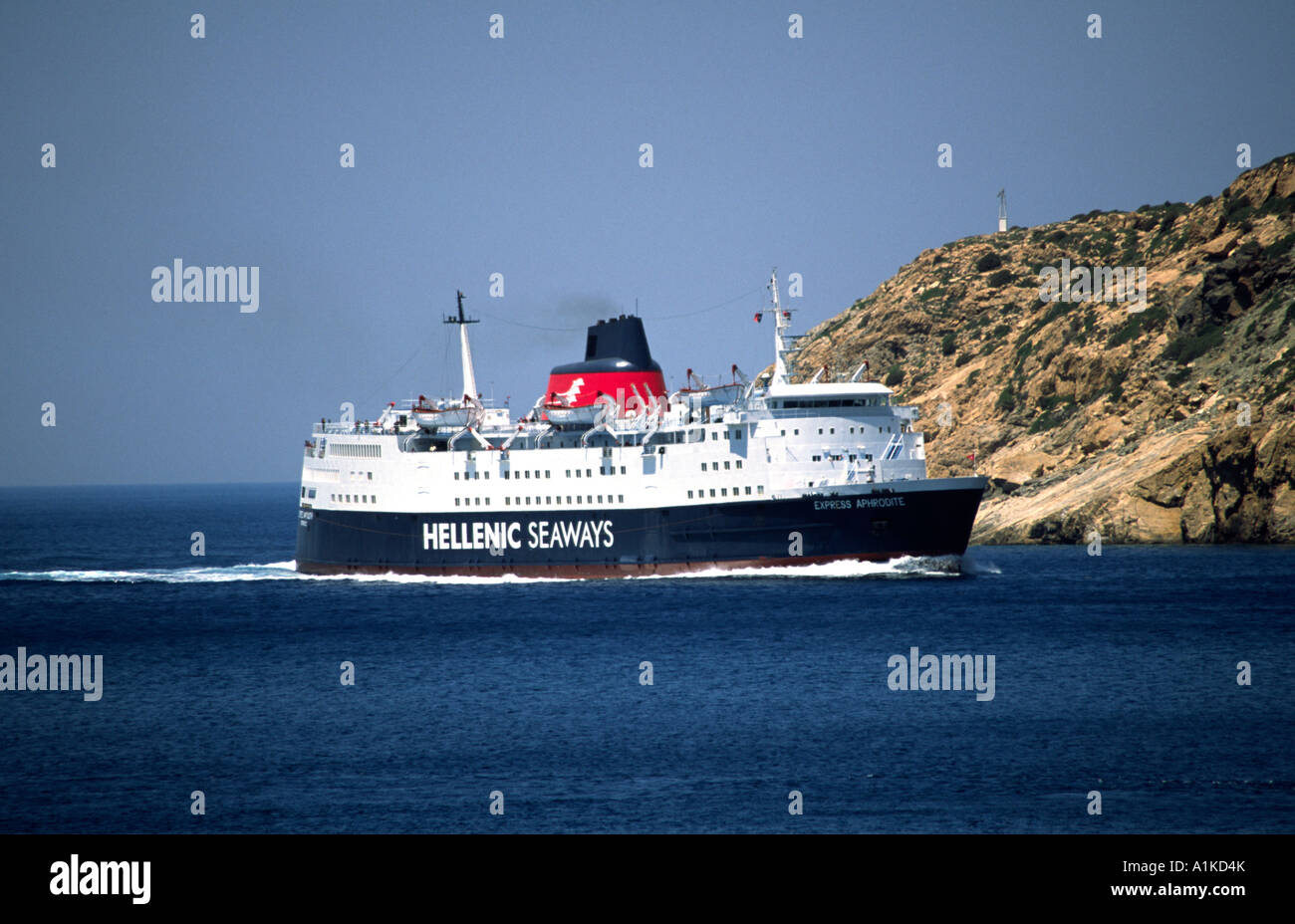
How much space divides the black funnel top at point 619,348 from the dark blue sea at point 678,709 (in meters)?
10.6

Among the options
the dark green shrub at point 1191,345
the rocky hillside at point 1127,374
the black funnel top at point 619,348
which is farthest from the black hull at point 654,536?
the dark green shrub at point 1191,345

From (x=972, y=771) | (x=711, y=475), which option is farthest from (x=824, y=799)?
(x=711, y=475)

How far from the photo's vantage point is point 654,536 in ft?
159

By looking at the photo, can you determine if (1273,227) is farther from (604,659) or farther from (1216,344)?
(604,659)

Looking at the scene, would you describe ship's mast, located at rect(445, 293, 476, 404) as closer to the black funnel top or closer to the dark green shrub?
the black funnel top

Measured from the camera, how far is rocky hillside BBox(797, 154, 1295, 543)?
59.2 metres

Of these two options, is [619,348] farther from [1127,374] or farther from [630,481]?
[1127,374]

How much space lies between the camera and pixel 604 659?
33.8 meters

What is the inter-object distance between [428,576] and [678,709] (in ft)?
86.8

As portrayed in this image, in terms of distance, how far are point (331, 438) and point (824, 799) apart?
131 ft

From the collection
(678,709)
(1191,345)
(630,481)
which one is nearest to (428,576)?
(630,481)

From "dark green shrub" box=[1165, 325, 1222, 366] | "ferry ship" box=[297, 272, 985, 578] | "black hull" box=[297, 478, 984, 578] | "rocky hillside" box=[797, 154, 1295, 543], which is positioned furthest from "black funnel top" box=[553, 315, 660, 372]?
"dark green shrub" box=[1165, 325, 1222, 366]

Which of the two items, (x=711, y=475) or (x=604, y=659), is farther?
(x=711, y=475)

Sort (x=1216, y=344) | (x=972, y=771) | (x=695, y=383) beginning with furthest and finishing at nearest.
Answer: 1. (x=1216, y=344)
2. (x=695, y=383)
3. (x=972, y=771)
